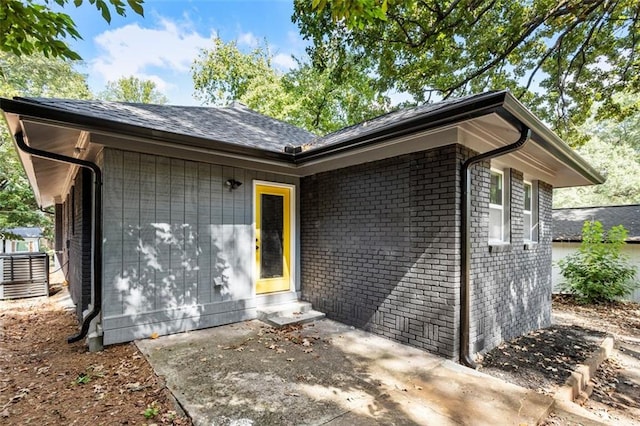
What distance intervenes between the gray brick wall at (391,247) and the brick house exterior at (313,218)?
0.02 m

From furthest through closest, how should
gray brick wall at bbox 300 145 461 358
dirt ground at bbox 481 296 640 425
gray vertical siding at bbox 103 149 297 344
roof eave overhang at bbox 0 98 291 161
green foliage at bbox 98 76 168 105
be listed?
green foliage at bbox 98 76 168 105 < gray vertical siding at bbox 103 149 297 344 < gray brick wall at bbox 300 145 461 358 < dirt ground at bbox 481 296 640 425 < roof eave overhang at bbox 0 98 291 161

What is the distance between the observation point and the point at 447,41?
7.80 meters

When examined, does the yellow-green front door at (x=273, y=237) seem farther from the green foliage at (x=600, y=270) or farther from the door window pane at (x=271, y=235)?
the green foliage at (x=600, y=270)

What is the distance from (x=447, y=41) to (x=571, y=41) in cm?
351

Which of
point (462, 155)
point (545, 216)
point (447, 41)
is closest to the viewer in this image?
point (462, 155)

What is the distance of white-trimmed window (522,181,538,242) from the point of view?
19.7 ft

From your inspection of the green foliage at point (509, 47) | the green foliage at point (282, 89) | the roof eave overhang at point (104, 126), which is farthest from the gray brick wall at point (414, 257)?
the green foliage at point (282, 89)

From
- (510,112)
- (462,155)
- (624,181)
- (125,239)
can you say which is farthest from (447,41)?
(624,181)

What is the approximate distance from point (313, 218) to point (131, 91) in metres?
28.0

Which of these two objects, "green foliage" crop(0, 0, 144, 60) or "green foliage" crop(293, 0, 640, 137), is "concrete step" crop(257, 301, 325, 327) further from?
"green foliage" crop(293, 0, 640, 137)

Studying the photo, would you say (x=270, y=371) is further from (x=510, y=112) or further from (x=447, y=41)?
(x=447, y=41)

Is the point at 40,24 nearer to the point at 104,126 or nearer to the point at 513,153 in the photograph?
the point at 104,126

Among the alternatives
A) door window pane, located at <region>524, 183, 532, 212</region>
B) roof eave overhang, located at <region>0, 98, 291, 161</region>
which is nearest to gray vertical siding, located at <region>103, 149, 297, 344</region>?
roof eave overhang, located at <region>0, 98, 291, 161</region>

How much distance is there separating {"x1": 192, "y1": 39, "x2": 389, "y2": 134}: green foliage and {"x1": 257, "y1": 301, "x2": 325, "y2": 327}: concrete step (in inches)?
382
